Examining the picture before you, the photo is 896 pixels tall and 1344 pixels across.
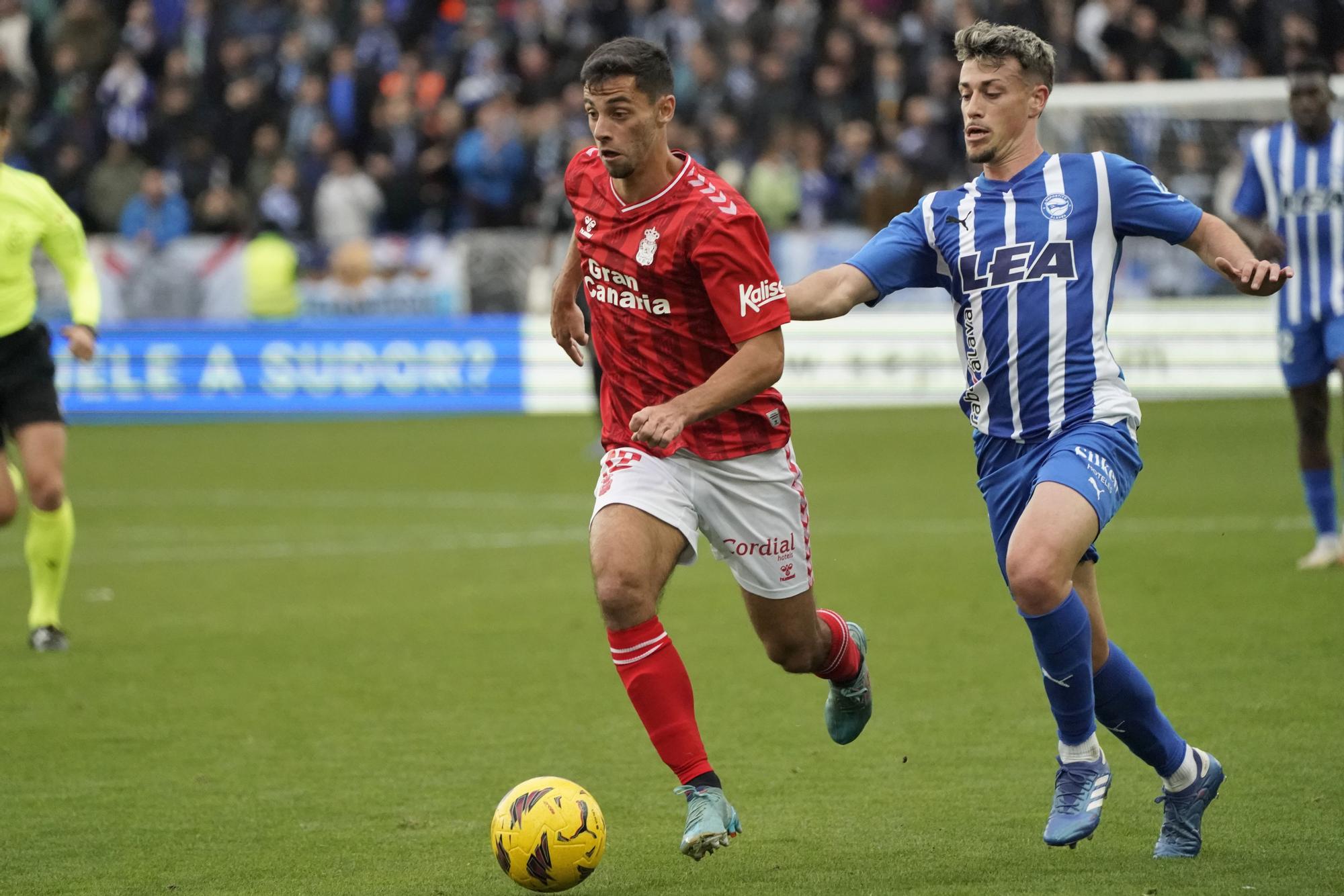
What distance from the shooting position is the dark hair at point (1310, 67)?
920 cm

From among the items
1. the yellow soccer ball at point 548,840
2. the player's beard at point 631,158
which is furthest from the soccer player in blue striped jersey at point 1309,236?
the yellow soccer ball at point 548,840

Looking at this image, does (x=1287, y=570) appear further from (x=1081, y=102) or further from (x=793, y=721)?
(x=1081, y=102)

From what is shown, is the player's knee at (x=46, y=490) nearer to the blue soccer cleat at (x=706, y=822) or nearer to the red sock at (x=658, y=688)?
the red sock at (x=658, y=688)

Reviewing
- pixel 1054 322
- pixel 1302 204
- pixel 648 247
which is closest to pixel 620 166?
pixel 648 247

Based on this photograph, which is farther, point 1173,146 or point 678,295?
point 1173,146

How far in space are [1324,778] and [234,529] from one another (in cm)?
867

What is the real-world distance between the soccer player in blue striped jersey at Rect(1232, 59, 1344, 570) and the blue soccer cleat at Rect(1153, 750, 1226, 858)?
468 cm

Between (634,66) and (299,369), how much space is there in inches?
595

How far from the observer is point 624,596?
504 centimetres

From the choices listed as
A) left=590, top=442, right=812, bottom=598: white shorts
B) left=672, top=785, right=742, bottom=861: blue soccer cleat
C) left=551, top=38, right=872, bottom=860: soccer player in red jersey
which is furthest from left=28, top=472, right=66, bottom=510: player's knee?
left=672, top=785, right=742, bottom=861: blue soccer cleat

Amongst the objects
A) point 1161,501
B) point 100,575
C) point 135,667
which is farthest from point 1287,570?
point 100,575

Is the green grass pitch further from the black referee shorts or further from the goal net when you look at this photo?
the goal net

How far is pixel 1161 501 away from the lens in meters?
12.6

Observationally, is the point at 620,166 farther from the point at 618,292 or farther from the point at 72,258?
the point at 72,258
